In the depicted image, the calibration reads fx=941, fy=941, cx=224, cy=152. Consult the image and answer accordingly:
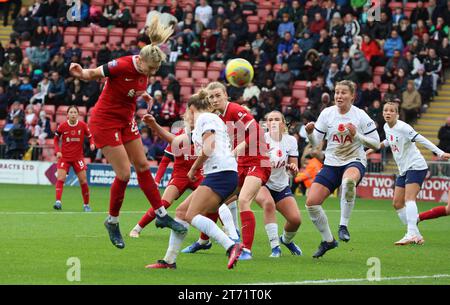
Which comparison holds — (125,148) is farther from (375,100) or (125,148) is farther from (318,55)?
(318,55)

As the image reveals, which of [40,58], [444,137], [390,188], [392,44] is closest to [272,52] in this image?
[392,44]

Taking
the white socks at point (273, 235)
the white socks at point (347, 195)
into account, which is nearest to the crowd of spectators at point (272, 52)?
the white socks at point (347, 195)

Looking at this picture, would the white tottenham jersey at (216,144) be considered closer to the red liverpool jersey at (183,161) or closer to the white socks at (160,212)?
the white socks at (160,212)

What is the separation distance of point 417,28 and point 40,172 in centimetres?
1301

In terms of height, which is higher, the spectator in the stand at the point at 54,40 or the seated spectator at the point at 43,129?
the spectator in the stand at the point at 54,40

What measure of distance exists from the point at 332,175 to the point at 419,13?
17596mm

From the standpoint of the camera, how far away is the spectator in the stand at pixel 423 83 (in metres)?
28.3

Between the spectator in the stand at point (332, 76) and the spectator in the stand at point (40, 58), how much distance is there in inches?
447

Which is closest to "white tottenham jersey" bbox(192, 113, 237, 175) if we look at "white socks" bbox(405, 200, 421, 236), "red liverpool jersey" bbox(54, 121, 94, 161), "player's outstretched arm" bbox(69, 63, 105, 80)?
"player's outstretched arm" bbox(69, 63, 105, 80)

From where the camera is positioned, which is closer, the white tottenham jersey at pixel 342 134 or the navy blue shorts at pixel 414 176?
the white tottenham jersey at pixel 342 134

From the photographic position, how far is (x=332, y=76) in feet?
94.7

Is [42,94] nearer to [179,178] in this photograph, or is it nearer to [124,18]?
[124,18]

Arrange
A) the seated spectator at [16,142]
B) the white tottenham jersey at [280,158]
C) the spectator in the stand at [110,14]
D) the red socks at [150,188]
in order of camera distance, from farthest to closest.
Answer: the spectator in the stand at [110,14]
the seated spectator at [16,142]
the white tottenham jersey at [280,158]
the red socks at [150,188]
